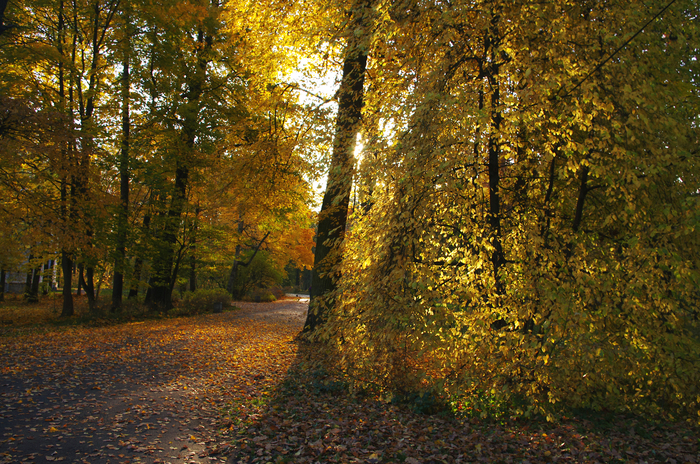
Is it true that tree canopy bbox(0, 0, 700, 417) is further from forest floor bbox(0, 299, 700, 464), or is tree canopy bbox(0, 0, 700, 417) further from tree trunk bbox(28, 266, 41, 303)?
tree trunk bbox(28, 266, 41, 303)

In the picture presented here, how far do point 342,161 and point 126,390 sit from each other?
4.70 meters

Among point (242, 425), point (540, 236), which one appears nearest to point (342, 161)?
point (540, 236)

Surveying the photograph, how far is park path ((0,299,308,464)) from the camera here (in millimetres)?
3990

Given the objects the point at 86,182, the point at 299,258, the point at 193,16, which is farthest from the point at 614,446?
the point at 299,258

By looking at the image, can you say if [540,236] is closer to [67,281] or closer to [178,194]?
[178,194]

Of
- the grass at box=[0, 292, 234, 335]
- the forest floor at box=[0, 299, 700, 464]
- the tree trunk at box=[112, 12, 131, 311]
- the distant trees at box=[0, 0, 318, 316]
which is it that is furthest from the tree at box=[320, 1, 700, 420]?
the tree trunk at box=[112, 12, 131, 311]

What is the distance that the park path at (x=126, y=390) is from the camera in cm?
399

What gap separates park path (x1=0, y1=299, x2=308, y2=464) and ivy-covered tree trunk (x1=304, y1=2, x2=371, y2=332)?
1746 mm

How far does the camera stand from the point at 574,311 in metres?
4.15

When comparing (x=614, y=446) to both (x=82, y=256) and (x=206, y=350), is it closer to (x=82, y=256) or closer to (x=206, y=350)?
(x=206, y=350)

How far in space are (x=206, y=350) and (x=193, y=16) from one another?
36.6 ft

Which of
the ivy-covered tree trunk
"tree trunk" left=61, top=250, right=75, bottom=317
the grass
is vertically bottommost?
the grass

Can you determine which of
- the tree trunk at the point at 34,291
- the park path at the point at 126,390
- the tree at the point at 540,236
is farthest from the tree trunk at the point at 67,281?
the tree at the point at 540,236

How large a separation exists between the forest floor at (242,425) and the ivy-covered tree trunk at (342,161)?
1.35m
